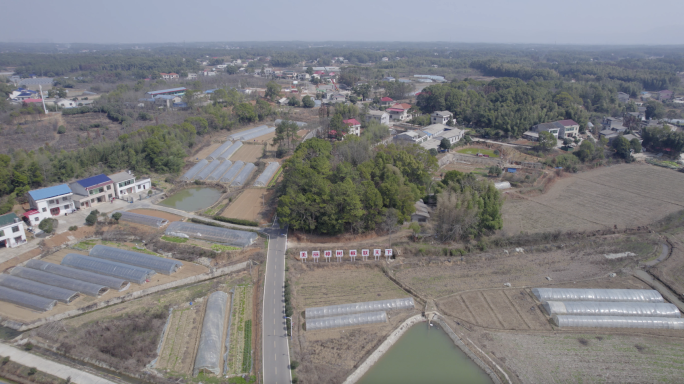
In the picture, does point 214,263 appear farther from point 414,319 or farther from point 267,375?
point 414,319

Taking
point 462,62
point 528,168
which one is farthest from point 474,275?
point 462,62

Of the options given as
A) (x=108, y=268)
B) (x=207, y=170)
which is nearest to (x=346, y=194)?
(x=108, y=268)

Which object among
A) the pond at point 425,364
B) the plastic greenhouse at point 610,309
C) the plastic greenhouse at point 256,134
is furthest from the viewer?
the plastic greenhouse at point 256,134

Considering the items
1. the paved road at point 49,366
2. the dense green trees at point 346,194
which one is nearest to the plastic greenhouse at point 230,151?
the dense green trees at point 346,194

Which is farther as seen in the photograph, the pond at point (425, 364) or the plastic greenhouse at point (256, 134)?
the plastic greenhouse at point (256, 134)

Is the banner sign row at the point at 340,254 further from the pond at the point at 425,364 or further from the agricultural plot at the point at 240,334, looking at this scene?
the pond at the point at 425,364

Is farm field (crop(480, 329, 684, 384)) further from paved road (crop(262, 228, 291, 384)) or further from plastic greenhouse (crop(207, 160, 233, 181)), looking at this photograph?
plastic greenhouse (crop(207, 160, 233, 181))

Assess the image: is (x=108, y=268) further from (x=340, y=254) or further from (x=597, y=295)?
(x=597, y=295)

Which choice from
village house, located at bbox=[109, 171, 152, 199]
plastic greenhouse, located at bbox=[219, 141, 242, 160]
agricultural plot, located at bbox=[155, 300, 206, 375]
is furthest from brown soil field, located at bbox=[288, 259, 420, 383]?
plastic greenhouse, located at bbox=[219, 141, 242, 160]
